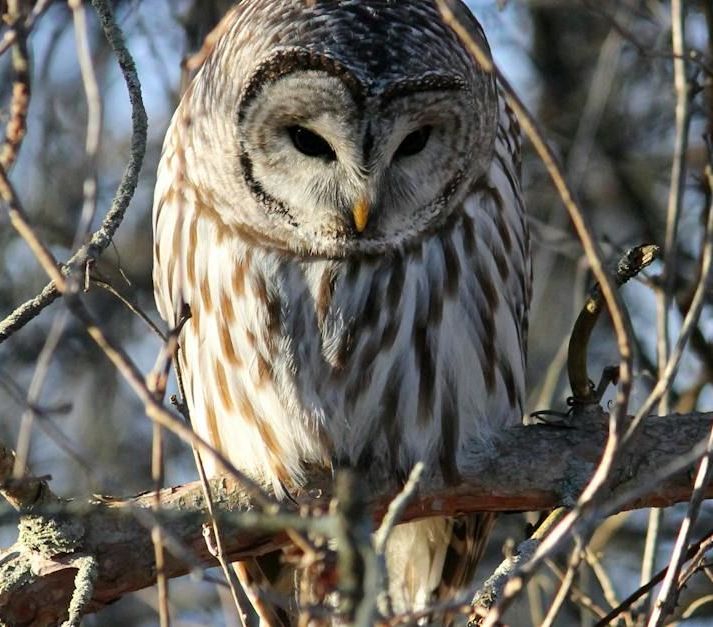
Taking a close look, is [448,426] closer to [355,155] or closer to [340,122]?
[355,155]

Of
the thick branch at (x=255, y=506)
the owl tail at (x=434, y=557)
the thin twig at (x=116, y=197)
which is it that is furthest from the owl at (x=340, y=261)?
the thin twig at (x=116, y=197)

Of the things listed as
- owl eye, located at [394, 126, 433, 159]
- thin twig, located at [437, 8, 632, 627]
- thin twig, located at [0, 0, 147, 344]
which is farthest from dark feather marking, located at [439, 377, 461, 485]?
thin twig, located at [437, 8, 632, 627]

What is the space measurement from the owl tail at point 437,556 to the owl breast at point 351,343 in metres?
0.47

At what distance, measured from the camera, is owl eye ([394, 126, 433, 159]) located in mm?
3859

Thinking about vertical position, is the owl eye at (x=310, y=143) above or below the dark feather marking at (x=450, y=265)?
above

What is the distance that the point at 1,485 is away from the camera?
3.08 meters

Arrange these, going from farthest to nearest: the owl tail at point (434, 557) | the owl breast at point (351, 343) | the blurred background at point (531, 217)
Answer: the blurred background at point (531, 217), the owl tail at point (434, 557), the owl breast at point (351, 343)

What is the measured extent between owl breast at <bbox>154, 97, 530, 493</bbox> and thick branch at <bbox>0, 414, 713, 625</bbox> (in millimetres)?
132

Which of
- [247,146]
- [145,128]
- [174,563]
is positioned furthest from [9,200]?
[247,146]

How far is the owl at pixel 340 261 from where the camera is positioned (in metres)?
3.80

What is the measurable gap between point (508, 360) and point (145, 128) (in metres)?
1.81

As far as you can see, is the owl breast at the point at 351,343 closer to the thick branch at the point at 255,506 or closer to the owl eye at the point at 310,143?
the thick branch at the point at 255,506

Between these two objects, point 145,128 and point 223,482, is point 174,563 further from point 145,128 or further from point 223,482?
point 145,128

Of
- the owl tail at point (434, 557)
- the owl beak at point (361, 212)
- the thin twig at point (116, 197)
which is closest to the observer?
the thin twig at point (116, 197)
